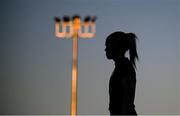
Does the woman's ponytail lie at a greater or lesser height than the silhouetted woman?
greater

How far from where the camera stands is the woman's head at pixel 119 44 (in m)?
1.48

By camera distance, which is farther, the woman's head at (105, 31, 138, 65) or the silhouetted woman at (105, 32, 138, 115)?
the woman's head at (105, 31, 138, 65)

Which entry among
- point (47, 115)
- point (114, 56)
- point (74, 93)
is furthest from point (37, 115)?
point (114, 56)

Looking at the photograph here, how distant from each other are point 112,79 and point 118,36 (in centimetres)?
24

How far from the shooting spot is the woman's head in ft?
4.87

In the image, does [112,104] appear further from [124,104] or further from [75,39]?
[75,39]

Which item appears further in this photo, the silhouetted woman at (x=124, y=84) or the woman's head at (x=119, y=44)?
the woman's head at (x=119, y=44)

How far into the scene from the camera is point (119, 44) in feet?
4.95

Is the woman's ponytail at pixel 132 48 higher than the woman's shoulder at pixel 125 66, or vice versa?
the woman's ponytail at pixel 132 48

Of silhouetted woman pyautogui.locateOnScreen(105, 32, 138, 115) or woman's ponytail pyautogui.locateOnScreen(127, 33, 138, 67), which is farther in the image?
woman's ponytail pyautogui.locateOnScreen(127, 33, 138, 67)

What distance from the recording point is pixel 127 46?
1.50 meters

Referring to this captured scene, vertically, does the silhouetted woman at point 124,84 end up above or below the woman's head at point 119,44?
below

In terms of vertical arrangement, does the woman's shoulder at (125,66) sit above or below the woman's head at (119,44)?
below

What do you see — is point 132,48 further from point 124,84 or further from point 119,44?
point 124,84
